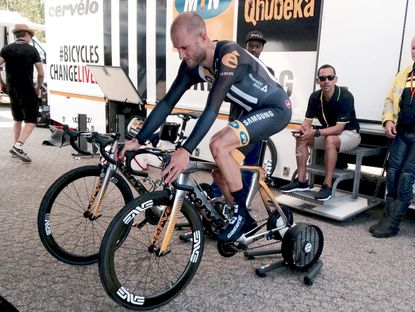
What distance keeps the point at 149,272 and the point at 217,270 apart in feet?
1.69

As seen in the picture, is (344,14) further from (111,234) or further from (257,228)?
(111,234)

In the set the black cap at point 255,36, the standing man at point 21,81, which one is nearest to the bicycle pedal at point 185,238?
the black cap at point 255,36

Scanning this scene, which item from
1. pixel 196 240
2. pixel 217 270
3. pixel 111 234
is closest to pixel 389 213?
pixel 217 270

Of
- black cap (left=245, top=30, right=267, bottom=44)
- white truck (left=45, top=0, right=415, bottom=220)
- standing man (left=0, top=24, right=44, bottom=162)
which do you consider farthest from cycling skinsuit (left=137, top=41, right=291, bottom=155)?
standing man (left=0, top=24, right=44, bottom=162)

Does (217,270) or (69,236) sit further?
(69,236)

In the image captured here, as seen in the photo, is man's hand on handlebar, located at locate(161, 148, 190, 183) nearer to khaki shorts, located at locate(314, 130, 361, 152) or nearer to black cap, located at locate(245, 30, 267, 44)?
khaki shorts, located at locate(314, 130, 361, 152)

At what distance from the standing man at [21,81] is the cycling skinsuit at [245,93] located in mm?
4461

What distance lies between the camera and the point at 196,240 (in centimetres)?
247

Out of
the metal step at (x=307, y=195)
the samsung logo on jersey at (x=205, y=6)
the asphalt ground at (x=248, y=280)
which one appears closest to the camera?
the asphalt ground at (x=248, y=280)

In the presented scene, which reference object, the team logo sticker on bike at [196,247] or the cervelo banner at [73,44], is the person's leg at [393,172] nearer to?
the team logo sticker on bike at [196,247]

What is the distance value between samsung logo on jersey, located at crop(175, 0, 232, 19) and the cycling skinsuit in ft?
9.14

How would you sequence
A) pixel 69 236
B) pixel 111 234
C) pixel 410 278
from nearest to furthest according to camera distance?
pixel 111 234
pixel 410 278
pixel 69 236

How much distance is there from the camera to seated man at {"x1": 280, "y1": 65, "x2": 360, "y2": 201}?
4227mm

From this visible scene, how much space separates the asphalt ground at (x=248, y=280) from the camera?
2.60m
